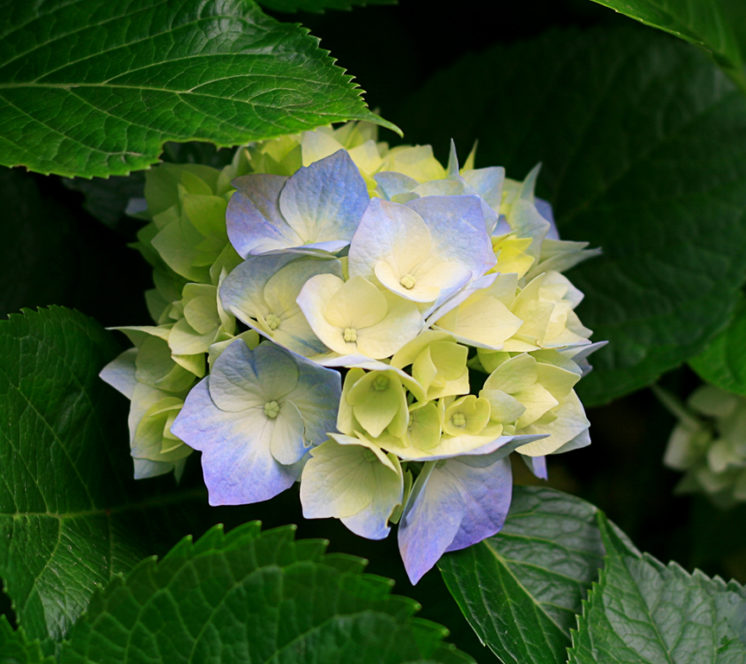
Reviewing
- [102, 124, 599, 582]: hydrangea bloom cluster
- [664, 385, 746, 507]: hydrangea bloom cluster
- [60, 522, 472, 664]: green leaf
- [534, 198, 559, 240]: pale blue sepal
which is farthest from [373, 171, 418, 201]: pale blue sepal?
[664, 385, 746, 507]: hydrangea bloom cluster

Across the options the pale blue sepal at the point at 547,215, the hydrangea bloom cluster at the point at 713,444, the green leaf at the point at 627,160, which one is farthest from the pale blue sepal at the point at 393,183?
the hydrangea bloom cluster at the point at 713,444

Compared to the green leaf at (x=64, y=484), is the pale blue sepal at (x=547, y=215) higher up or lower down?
higher up

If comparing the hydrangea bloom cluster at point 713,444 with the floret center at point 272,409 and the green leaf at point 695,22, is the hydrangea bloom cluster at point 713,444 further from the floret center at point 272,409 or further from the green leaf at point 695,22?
the floret center at point 272,409

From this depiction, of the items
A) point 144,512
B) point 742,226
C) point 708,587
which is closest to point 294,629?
point 144,512

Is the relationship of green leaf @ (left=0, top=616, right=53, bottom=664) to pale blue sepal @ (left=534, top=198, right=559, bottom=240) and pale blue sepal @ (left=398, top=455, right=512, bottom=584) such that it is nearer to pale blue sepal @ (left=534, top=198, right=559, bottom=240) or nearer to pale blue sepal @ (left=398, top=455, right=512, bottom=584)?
pale blue sepal @ (left=398, top=455, right=512, bottom=584)

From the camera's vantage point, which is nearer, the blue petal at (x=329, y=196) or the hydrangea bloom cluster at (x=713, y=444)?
the blue petal at (x=329, y=196)

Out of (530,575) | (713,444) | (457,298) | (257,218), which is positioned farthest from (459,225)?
(713,444)
